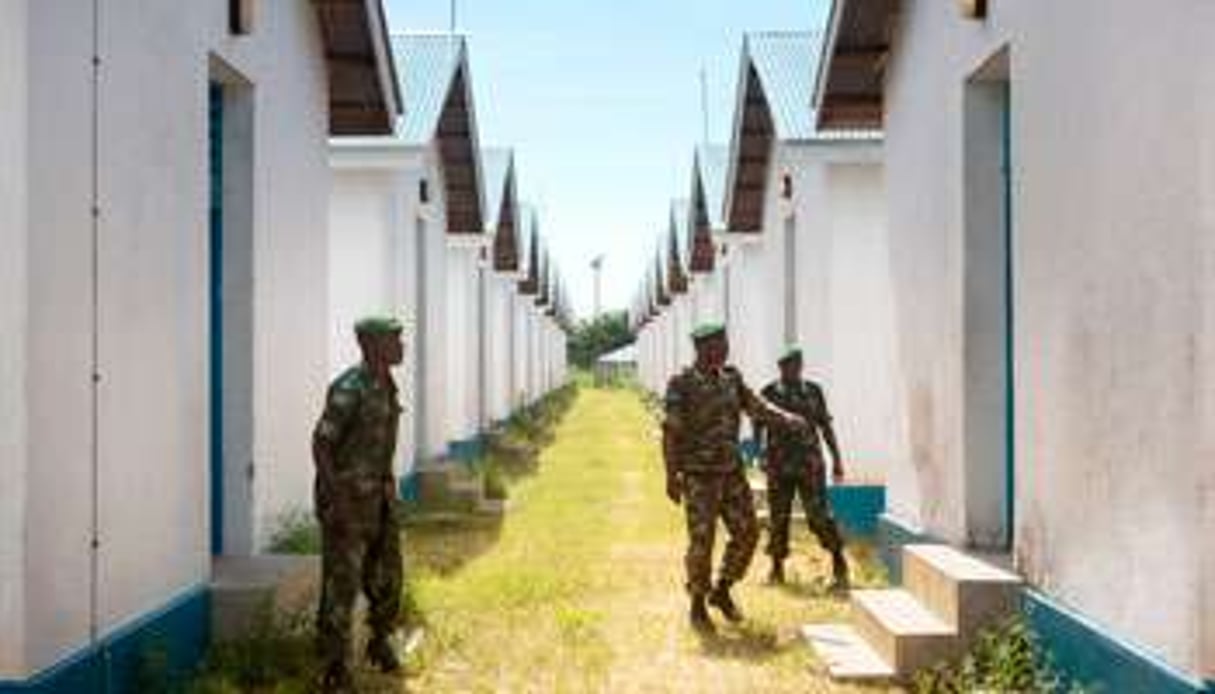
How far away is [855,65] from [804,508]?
3.54 metres

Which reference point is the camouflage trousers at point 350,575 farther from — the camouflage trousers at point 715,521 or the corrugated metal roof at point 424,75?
the corrugated metal roof at point 424,75

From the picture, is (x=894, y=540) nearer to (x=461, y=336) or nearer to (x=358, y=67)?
(x=358, y=67)

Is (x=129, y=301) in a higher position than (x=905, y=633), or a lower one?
higher

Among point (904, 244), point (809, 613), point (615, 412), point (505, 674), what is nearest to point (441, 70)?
point (904, 244)

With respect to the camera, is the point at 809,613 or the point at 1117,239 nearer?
the point at 1117,239

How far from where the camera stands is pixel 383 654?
9.20 meters

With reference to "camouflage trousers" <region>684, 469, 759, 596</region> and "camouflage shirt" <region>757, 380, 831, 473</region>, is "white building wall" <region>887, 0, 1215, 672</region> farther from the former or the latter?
"camouflage shirt" <region>757, 380, 831, 473</region>

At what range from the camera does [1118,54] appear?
6.94 meters

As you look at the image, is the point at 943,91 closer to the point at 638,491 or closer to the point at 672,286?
the point at 638,491

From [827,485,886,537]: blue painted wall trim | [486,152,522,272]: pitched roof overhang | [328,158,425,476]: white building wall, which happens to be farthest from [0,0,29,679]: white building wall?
[486,152,522,272]: pitched roof overhang

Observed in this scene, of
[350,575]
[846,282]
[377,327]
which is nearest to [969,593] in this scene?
[350,575]

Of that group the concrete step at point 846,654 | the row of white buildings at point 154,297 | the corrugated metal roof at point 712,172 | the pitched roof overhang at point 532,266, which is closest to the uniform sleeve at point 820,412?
the concrete step at point 846,654

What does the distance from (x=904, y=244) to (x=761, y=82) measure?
6.85 m

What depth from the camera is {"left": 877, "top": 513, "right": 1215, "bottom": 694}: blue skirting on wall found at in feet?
20.2
